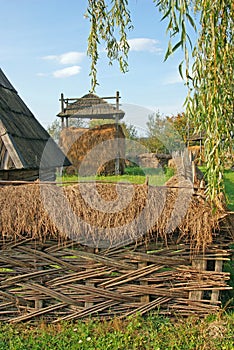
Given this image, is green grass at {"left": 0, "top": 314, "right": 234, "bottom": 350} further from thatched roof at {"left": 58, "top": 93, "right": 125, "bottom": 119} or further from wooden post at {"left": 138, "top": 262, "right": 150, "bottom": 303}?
thatched roof at {"left": 58, "top": 93, "right": 125, "bottom": 119}

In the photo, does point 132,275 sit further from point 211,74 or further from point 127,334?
point 211,74

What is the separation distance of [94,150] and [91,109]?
11.6ft

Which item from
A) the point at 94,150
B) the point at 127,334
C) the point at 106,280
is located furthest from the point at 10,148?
the point at 94,150

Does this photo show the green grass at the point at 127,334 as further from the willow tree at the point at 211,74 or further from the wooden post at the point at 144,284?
the willow tree at the point at 211,74

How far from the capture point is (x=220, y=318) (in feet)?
11.6

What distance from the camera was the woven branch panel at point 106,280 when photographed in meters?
3.52

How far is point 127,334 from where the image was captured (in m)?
3.36

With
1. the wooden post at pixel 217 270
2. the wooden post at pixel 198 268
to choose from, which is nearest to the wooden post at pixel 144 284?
the wooden post at pixel 198 268

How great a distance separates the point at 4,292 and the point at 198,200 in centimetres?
214

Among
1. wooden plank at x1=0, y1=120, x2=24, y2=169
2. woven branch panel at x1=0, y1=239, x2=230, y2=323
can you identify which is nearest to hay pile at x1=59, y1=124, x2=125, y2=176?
wooden plank at x1=0, y1=120, x2=24, y2=169

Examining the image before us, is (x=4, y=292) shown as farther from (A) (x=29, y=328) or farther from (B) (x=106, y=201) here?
(B) (x=106, y=201)

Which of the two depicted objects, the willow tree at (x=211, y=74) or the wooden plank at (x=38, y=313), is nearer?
Result: the willow tree at (x=211, y=74)

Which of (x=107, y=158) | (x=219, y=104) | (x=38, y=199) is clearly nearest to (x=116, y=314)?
(x=38, y=199)

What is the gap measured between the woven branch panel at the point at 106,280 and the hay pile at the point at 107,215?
126 mm
